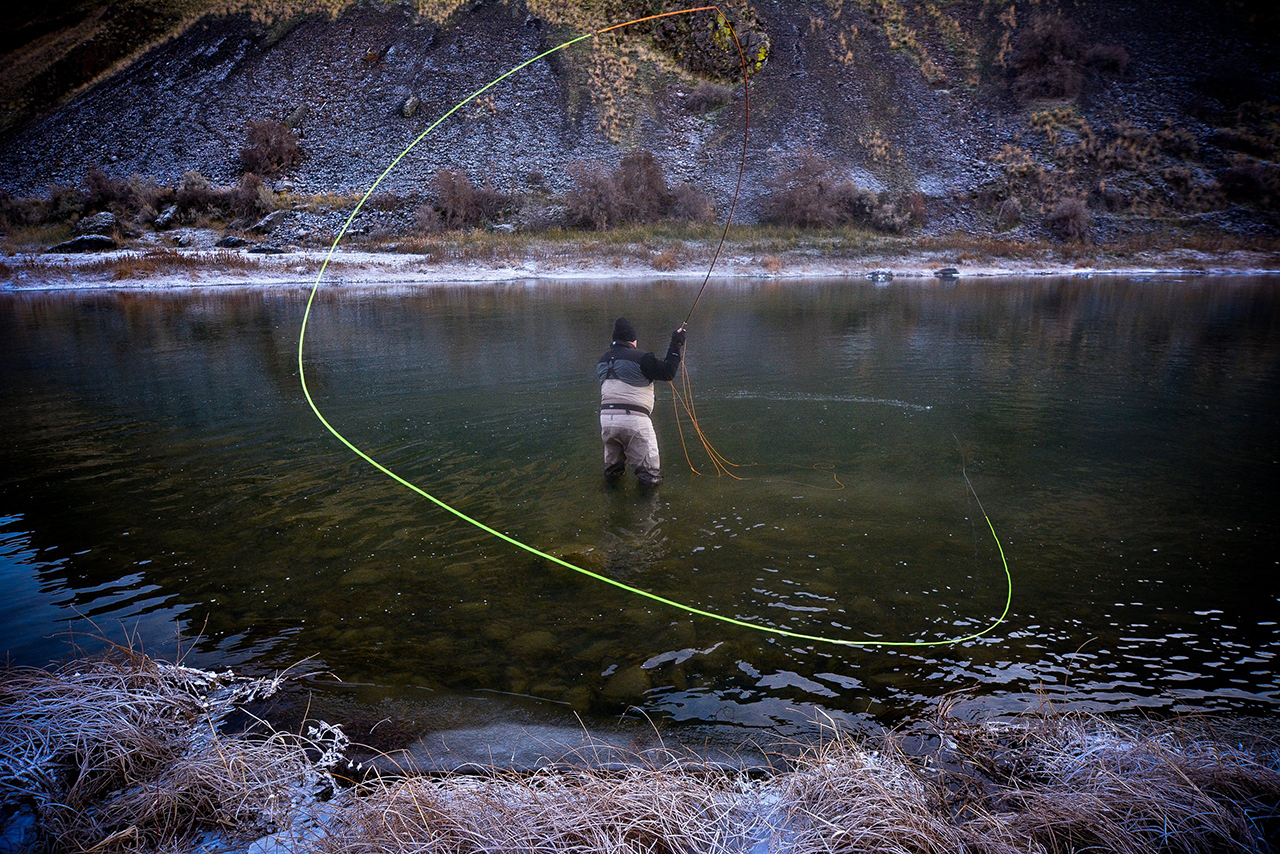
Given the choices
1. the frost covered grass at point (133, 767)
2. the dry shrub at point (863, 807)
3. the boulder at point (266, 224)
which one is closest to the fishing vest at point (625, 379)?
the frost covered grass at point (133, 767)

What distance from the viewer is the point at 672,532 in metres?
6.61

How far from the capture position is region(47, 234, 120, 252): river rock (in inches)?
1409

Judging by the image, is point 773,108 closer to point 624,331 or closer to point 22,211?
point 22,211

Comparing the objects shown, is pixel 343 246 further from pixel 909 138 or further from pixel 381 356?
pixel 909 138

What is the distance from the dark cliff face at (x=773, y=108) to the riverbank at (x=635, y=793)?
1919 inches

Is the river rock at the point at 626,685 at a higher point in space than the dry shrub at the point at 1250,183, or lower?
lower

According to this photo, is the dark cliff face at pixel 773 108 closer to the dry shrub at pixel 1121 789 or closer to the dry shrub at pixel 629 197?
the dry shrub at pixel 629 197

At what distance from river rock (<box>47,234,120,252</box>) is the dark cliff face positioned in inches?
566

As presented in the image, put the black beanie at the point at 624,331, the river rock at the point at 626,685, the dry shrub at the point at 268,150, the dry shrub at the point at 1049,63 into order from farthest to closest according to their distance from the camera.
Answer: the dry shrub at the point at 1049,63 → the dry shrub at the point at 268,150 → the black beanie at the point at 624,331 → the river rock at the point at 626,685

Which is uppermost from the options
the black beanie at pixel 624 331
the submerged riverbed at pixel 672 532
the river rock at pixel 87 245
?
the river rock at pixel 87 245

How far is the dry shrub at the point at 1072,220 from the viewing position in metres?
45.7

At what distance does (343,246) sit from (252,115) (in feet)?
84.3

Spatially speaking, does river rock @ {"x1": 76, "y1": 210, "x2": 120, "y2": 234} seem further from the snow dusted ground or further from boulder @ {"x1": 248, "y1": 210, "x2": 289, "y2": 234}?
boulder @ {"x1": 248, "y1": 210, "x2": 289, "y2": 234}

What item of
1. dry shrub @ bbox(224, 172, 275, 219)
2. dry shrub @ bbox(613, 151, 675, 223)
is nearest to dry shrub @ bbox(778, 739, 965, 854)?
dry shrub @ bbox(613, 151, 675, 223)
